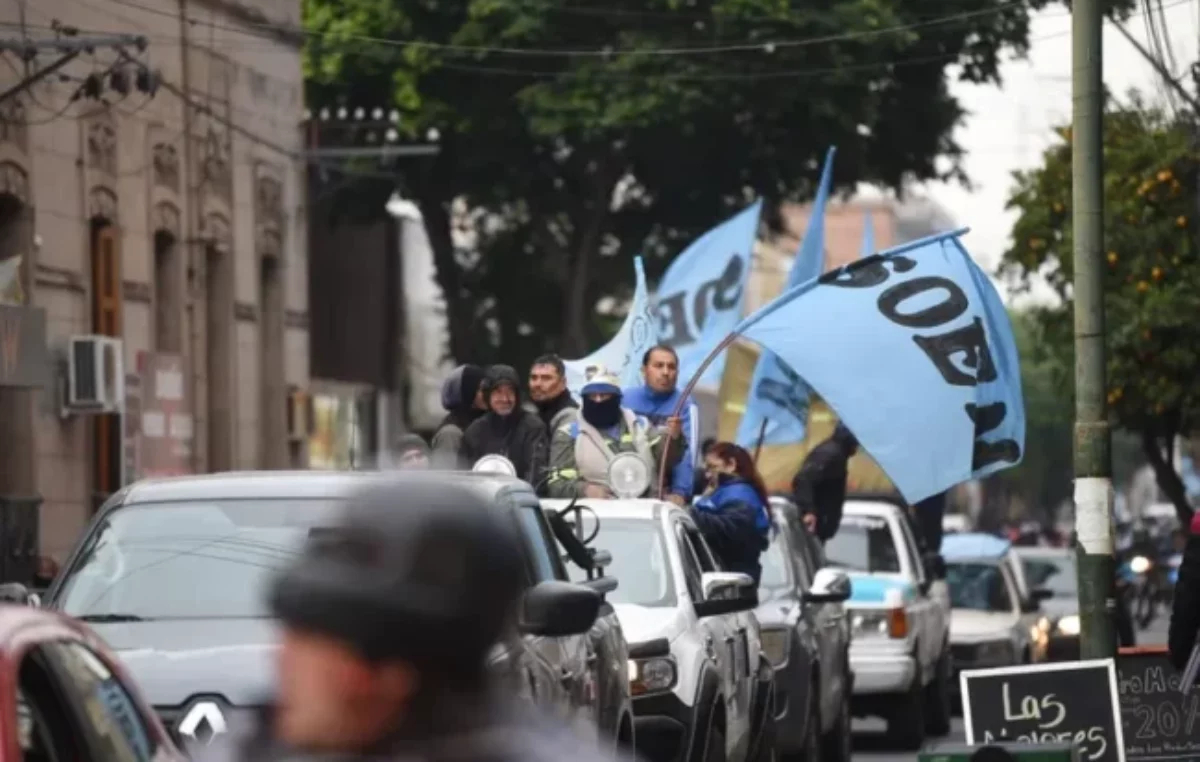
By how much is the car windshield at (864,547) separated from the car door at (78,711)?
16183 mm

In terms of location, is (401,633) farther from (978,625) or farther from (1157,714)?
(978,625)

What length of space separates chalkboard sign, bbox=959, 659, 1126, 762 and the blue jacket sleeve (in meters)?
3.60

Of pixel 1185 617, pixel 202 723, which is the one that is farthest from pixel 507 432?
pixel 202 723

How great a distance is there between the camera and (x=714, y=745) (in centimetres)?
1284

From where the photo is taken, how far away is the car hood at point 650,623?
1259 cm

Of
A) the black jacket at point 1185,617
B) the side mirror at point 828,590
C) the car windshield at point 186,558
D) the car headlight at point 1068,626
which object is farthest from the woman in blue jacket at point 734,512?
the car headlight at point 1068,626

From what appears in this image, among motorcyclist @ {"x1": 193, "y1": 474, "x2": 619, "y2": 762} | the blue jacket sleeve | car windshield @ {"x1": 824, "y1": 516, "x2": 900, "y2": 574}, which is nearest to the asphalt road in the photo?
car windshield @ {"x1": 824, "y1": 516, "x2": 900, "y2": 574}

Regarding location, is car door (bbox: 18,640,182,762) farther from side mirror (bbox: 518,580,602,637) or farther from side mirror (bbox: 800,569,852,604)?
side mirror (bbox: 800,569,852,604)

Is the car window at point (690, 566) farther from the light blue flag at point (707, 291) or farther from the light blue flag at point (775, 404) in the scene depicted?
the light blue flag at point (707, 291)

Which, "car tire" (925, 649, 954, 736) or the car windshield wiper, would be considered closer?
the car windshield wiper

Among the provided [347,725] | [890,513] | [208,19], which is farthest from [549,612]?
[208,19]

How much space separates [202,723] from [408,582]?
228 inches

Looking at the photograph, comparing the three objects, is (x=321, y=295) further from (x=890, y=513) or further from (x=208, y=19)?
(x=890, y=513)

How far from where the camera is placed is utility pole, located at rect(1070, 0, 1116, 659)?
582 inches
